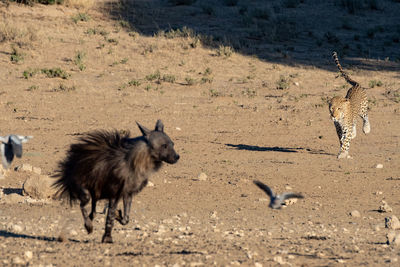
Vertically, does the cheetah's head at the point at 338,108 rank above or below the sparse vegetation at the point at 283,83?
above

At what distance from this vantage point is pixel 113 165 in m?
7.28

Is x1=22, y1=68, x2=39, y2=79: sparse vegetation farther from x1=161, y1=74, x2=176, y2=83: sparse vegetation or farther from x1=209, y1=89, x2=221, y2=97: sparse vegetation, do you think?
x1=209, y1=89, x2=221, y2=97: sparse vegetation

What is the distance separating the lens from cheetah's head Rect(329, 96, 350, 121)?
13938 mm

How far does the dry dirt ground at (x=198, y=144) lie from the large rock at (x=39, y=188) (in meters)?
0.10

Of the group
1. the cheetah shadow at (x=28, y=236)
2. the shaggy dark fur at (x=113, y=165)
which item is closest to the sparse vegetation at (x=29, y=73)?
the cheetah shadow at (x=28, y=236)

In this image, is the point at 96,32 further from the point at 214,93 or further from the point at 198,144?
the point at 198,144

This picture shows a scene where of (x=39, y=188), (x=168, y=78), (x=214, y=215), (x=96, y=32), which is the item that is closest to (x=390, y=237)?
(x=214, y=215)

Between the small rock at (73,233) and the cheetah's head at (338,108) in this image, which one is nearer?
the small rock at (73,233)

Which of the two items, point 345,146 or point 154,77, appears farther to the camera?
point 154,77

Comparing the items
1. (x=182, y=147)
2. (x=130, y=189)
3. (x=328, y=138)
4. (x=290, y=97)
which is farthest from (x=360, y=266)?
(x=290, y=97)

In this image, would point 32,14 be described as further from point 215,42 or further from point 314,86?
point 314,86

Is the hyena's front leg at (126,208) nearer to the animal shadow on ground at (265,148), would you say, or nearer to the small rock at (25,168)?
the small rock at (25,168)

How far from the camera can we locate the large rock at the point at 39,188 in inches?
394

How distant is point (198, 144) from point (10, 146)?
337 inches
